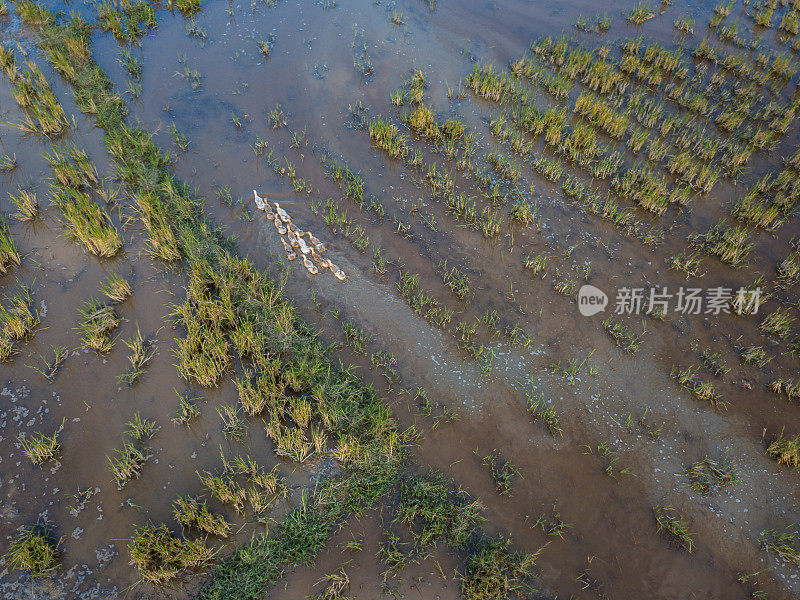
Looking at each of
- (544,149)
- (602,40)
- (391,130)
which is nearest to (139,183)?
(391,130)

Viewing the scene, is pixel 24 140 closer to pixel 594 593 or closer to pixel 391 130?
pixel 391 130

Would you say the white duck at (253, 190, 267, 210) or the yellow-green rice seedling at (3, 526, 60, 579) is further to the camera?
the white duck at (253, 190, 267, 210)

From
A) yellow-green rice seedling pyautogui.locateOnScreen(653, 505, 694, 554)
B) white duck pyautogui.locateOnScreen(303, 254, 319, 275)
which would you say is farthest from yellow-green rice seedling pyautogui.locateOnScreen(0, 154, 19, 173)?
yellow-green rice seedling pyautogui.locateOnScreen(653, 505, 694, 554)

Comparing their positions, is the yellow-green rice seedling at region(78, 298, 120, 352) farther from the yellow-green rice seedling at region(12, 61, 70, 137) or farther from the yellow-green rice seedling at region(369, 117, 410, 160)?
the yellow-green rice seedling at region(369, 117, 410, 160)

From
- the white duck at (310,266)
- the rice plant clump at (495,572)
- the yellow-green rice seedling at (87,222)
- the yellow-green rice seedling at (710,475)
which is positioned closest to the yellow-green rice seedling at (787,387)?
the yellow-green rice seedling at (710,475)

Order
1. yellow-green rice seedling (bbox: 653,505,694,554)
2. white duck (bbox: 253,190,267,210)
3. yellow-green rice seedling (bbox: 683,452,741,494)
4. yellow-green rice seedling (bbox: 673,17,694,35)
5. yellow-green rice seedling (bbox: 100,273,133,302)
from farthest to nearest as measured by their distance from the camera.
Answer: yellow-green rice seedling (bbox: 673,17,694,35)
white duck (bbox: 253,190,267,210)
yellow-green rice seedling (bbox: 100,273,133,302)
yellow-green rice seedling (bbox: 683,452,741,494)
yellow-green rice seedling (bbox: 653,505,694,554)

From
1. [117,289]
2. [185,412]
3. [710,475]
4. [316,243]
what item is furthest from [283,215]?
[710,475]

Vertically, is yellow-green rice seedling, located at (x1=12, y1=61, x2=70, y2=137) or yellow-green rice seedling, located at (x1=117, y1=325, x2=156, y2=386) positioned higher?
yellow-green rice seedling, located at (x1=12, y1=61, x2=70, y2=137)
